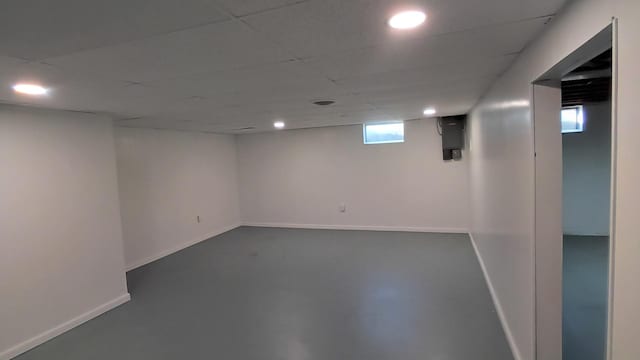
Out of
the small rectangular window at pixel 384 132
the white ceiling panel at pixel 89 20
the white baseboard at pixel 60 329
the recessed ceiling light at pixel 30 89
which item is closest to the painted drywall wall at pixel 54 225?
the white baseboard at pixel 60 329

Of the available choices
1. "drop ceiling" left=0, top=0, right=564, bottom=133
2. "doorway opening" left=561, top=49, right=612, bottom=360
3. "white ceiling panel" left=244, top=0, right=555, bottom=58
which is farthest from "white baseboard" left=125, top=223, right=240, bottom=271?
"doorway opening" left=561, top=49, right=612, bottom=360

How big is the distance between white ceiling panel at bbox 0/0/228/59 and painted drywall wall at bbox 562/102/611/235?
6.28 m

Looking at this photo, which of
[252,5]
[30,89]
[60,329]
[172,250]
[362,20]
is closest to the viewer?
[252,5]

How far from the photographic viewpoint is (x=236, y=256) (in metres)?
5.25

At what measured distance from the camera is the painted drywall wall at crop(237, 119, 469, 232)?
6066 millimetres

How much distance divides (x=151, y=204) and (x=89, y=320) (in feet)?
7.00

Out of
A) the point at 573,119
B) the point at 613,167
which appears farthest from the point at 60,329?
the point at 573,119

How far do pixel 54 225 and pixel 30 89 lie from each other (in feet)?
4.78

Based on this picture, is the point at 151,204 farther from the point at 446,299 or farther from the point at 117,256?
the point at 446,299

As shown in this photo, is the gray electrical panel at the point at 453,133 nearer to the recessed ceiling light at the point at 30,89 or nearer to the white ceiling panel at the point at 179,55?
the white ceiling panel at the point at 179,55

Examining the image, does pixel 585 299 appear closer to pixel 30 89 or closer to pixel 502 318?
pixel 502 318

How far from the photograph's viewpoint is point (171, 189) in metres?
5.59

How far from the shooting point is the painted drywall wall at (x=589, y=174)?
5.49 meters

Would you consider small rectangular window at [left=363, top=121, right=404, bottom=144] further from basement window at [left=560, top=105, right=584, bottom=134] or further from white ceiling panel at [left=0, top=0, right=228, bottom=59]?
white ceiling panel at [left=0, top=0, right=228, bottom=59]
